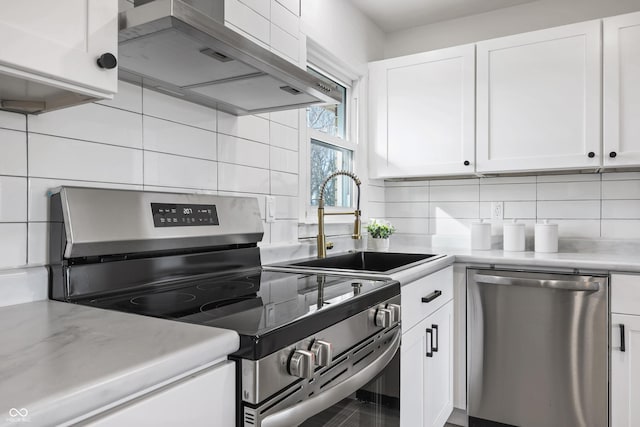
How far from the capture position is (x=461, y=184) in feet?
9.43

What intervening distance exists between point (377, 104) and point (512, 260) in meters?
1.32

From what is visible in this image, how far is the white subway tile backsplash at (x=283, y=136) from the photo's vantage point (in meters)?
1.96

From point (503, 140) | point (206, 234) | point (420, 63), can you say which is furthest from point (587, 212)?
point (206, 234)

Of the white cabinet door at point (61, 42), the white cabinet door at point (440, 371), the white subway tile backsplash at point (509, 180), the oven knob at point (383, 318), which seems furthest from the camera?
the white subway tile backsplash at point (509, 180)

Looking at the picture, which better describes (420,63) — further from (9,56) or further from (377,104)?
(9,56)

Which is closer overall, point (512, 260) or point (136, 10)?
point (136, 10)

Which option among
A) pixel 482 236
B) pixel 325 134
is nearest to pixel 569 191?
pixel 482 236

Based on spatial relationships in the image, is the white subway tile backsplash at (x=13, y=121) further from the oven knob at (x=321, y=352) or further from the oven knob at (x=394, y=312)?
the oven knob at (x=394, y=312)

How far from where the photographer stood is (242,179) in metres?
1.75

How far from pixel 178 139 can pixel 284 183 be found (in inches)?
25.6

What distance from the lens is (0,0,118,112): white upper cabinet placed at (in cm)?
75

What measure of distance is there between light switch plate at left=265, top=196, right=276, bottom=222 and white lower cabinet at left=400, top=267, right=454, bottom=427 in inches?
27.3

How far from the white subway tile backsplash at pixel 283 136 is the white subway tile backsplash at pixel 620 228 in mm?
1855

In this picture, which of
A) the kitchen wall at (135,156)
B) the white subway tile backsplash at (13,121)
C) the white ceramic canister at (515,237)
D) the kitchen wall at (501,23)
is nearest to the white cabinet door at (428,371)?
the white ceramic canister at (515,237)
